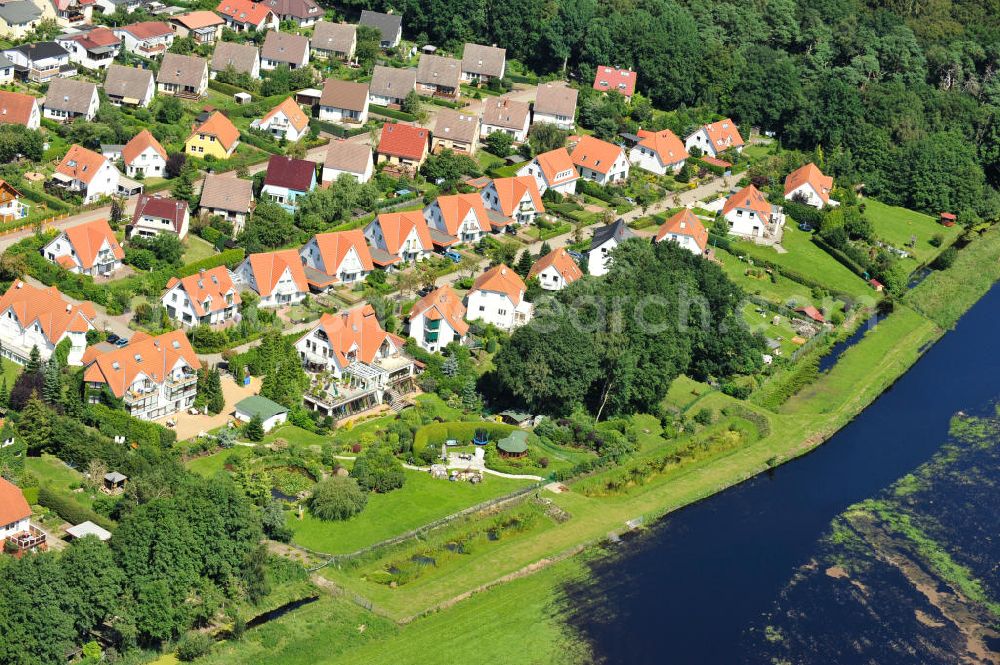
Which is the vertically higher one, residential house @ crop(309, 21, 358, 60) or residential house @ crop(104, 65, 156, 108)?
residential house @ crop(309, 21, 358, 60)

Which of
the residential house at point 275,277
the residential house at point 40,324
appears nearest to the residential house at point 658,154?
the residential house at point 275,277

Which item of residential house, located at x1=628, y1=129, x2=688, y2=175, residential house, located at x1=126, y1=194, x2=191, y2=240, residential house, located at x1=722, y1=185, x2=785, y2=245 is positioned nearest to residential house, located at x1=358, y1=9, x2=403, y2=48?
residential house, located at x1=628, y1=129, x2=688, y2=175

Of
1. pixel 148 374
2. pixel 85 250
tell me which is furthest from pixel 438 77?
pixel 148 374

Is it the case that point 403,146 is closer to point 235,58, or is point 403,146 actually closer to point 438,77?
point 438,77

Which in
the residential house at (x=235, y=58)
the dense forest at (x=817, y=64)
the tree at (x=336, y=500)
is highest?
the dense forest at (x=817, y=64)

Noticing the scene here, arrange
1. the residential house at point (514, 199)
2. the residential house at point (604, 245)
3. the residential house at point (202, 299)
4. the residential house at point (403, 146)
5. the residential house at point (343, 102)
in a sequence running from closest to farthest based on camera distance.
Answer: the residential house at point (202, 299), the residential house at point (604, 245), the residential house at point (514, 199), the residential house at point (403, 146), the residential house at point (343, 102)

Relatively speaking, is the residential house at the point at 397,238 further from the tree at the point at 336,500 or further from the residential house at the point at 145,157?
the tree at the point at 336,500

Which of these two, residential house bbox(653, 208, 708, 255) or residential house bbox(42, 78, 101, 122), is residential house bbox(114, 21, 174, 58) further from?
residential house bbox(653, 208, 708, 255)
